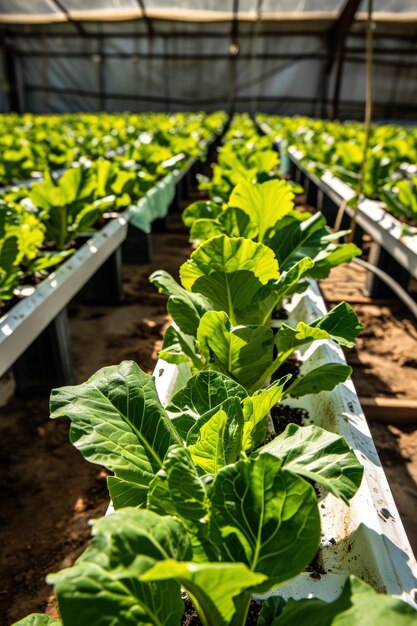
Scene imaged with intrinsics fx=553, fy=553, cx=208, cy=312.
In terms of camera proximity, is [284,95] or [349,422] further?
[284,95]

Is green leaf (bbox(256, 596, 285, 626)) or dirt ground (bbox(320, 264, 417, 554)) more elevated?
green leaf (bbox(256, 596, 285, 626))

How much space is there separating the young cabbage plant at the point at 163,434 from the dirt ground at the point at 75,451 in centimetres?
79

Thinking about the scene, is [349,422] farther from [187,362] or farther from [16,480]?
[16,480]

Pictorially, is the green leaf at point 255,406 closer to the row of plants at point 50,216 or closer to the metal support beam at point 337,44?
the row of plants at point 50,216

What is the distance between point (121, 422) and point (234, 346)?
1.53ft

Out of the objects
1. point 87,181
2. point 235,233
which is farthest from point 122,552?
point 87,181

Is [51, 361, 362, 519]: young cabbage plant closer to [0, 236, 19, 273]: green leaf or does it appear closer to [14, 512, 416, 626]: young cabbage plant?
[14, 512, 416, 626]: young cabbage plant

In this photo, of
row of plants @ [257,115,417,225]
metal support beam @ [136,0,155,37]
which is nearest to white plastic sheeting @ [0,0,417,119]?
metal support beam @ [136,0,155,37]

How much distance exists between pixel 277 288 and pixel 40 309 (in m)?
1.01

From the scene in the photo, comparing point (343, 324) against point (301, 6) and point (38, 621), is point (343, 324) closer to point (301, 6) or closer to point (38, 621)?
point (38, 621)

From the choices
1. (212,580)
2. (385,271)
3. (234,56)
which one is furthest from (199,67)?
(212,580)

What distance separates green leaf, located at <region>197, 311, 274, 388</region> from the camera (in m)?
1.39

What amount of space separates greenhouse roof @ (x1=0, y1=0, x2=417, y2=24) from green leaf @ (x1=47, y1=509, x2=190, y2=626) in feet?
47.0

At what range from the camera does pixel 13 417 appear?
2443 mm
